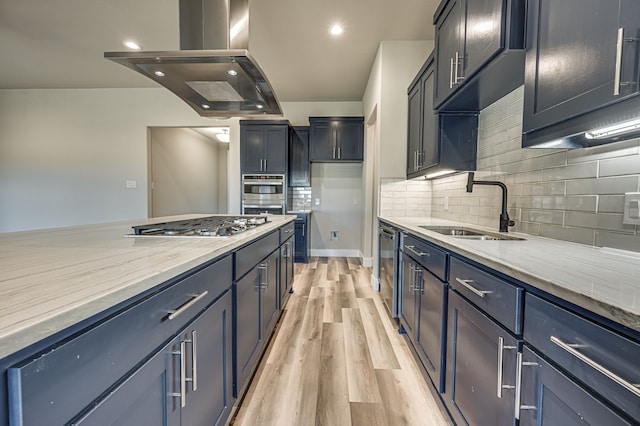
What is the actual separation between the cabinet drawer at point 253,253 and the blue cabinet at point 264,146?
2578 mm

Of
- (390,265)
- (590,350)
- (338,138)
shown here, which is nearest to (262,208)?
(338,138)

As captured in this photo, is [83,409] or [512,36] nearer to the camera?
[83,409]

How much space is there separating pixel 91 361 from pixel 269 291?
1.40 metres

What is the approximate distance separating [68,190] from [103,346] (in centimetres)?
581

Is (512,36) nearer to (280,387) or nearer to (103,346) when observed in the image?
(103,346)

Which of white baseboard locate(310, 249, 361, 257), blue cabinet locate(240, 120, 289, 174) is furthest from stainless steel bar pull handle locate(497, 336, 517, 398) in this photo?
white baseboard locate(310, 249, 361, 257)

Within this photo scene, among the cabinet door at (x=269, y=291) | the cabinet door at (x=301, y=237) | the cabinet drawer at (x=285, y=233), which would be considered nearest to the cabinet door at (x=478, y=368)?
the cabinet door at (x=269, y=291)

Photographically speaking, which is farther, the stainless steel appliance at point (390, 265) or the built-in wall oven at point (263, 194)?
the built-in wall oven at point (263, 194)

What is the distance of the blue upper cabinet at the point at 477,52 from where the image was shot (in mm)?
1174

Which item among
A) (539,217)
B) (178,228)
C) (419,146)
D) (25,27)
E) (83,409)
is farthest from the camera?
(25,27)

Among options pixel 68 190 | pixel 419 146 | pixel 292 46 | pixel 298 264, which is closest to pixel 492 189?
pixel 419 146

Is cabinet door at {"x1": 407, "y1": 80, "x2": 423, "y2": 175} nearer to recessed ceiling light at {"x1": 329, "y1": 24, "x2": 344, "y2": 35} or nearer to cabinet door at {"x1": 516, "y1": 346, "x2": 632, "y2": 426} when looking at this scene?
recessed ceiling light at {"x1": 329, "y1": 24, "x2": 344, "y2": 35}

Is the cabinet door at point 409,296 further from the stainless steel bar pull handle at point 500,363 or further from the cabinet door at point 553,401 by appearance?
the cabinet door at point 553,401

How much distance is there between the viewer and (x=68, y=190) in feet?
15.5
